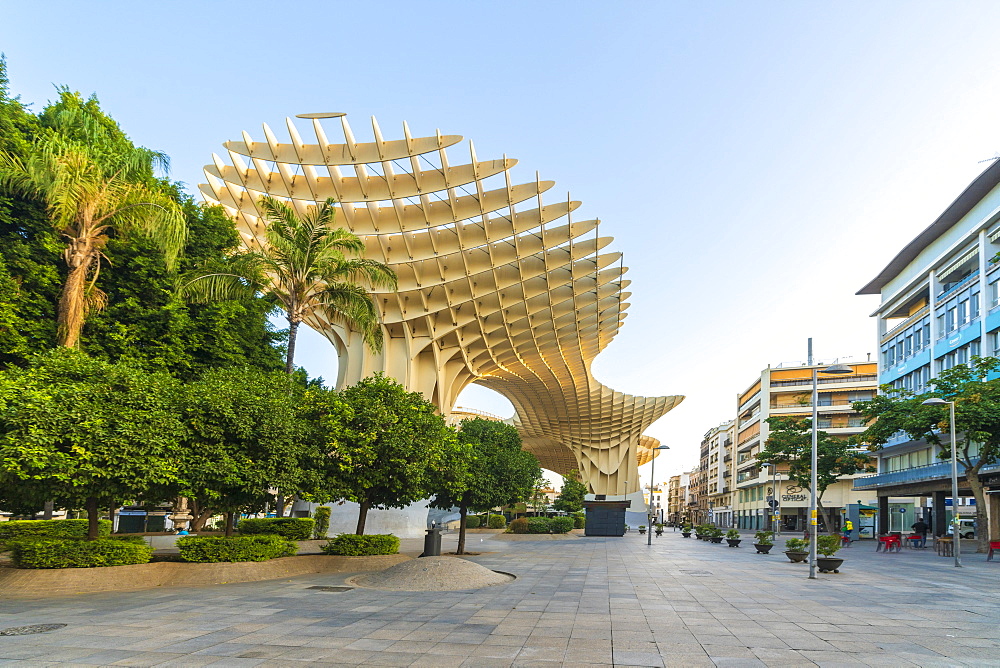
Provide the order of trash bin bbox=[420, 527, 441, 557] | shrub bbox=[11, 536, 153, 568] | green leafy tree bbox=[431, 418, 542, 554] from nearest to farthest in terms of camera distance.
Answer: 1. shrub bbox=[11, 536, 153, 568]
2. trash bin bbox=[420, 527, 441, 557]
3. green leafy tree bbox=[431, 418, 542, 554]

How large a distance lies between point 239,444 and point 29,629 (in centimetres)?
804

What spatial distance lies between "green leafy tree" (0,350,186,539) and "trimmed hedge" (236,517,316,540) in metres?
11.0

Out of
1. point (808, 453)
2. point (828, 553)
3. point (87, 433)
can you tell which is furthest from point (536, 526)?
point (87, 433)

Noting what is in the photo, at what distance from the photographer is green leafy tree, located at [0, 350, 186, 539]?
49.3 feet

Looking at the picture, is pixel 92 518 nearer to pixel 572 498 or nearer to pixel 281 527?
pixel 281 527

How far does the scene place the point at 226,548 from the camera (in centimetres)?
1855

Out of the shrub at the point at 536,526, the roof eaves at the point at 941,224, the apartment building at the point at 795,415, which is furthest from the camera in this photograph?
the apartment building at the point at 795,415

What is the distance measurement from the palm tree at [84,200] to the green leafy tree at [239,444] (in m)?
4.80

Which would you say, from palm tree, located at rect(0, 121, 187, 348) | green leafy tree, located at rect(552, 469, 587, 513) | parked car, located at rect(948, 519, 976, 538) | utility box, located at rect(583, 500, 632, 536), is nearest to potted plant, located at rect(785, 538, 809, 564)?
palm tree, located at rect(0, 121, 187, 348)

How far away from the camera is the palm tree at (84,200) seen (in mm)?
20500

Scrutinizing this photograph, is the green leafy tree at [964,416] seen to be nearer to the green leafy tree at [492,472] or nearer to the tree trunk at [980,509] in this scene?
the tree trunk at [980,509]

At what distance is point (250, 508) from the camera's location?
2070 cm

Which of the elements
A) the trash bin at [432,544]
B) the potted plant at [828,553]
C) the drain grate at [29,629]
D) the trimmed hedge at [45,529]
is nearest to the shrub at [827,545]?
the potted plant at [828,553]

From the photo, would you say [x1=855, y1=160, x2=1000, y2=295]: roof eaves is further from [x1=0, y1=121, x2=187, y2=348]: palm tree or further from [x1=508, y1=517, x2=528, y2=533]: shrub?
[x1=0, y1=121, x2=187, y2=348]: palm tree
